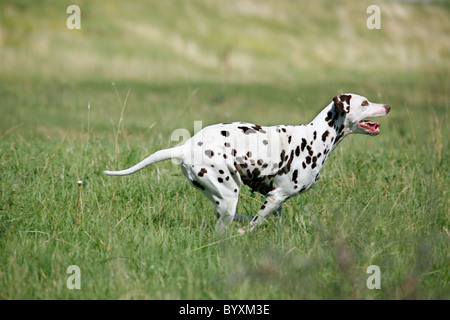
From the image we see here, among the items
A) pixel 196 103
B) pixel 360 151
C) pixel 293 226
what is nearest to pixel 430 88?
pixel 196 103

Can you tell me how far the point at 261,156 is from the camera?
17.0ft

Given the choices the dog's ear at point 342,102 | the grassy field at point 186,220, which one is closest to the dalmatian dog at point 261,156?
the dog's ear at point 342,102

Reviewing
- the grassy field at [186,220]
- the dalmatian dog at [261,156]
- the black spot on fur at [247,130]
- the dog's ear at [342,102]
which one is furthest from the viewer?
the dog's ear at [342,102]

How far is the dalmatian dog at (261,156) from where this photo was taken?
16.5 feet

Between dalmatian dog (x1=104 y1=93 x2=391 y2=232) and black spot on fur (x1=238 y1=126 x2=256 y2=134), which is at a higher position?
black spot on fur (x1=238 y1=126 x2=256 y2=134)

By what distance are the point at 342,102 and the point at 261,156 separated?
97 cm

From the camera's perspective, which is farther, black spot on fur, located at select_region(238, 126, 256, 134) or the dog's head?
the dog's head

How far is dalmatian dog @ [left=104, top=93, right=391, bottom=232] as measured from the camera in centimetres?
503

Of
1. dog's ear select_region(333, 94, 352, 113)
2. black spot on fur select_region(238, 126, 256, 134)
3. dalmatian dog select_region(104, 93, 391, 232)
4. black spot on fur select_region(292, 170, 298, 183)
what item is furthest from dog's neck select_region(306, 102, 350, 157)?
black spot on fur select_region(238, 126, 256, 134)

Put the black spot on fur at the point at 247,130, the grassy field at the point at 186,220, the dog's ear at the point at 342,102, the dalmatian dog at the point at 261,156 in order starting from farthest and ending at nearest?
1. the dog's ear at the point at 342,102
2. the black spot on fur at the point at 247,130
3. the dalmatian dog at the point at 261,156
4. the grassy field at the point at 186,220

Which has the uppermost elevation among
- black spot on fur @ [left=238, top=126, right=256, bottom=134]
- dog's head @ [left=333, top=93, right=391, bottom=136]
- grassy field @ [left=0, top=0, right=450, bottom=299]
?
dog's head @ [left=333, top=93, right=391, bottom=136]

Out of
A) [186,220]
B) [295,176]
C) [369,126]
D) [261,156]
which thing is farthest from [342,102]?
[186,220]

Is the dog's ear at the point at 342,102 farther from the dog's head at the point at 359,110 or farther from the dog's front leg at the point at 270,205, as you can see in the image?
the dog's front leg at the point at 270,205

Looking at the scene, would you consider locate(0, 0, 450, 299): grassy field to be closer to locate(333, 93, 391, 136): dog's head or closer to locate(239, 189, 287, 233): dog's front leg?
locate(239, 189, 287, 233): dog's front leg
